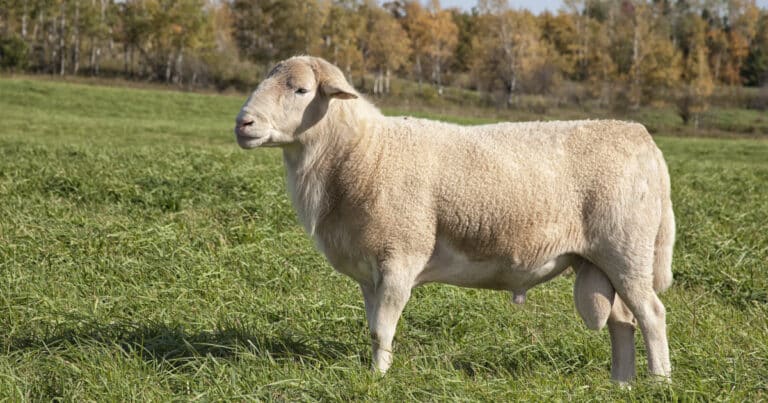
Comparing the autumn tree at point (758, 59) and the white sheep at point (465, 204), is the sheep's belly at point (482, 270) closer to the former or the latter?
the white sheep at point (465, 204)

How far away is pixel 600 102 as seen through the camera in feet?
203

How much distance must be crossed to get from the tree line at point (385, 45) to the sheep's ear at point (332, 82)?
53.8m

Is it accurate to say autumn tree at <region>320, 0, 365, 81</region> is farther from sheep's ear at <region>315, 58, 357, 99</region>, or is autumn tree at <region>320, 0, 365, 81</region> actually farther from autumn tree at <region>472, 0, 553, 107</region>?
sheep's ear at <region>315, 58, 357, 99</region>

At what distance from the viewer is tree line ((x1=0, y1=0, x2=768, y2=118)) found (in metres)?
59.9

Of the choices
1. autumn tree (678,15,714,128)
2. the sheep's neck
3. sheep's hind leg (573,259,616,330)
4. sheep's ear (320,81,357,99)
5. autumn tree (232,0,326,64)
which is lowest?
sheep's hind leg (573,259,616,330)

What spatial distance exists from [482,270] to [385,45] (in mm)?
64099

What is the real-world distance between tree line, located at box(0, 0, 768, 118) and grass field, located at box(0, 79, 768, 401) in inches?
1922

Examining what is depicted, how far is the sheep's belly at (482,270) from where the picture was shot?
14.8 feet

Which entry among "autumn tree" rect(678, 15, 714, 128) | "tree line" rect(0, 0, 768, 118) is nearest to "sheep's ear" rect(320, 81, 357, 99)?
"autumn tree" rect(678, 15, 714, 128)

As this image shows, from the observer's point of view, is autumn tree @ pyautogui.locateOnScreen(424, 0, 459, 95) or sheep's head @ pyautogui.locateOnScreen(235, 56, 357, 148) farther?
autumn tree @ pyautogui.locateOnScreen(424, 0, 459, 95)

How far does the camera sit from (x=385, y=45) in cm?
6712

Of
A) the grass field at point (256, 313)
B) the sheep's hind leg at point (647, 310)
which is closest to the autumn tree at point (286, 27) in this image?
the grass field at point (256, 313)

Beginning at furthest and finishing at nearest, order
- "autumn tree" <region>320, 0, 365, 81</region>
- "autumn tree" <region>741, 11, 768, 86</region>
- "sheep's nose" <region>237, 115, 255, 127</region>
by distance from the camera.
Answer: "autumn tree" <region>741, 11, 768, 86</region>, "autumn tree" <region>320, 0, 365, 81</region>, "sheep's nose" <region>237, 115, 255, 127</region>

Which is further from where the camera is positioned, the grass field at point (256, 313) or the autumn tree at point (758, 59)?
the autumn tree at point (758, 59)
